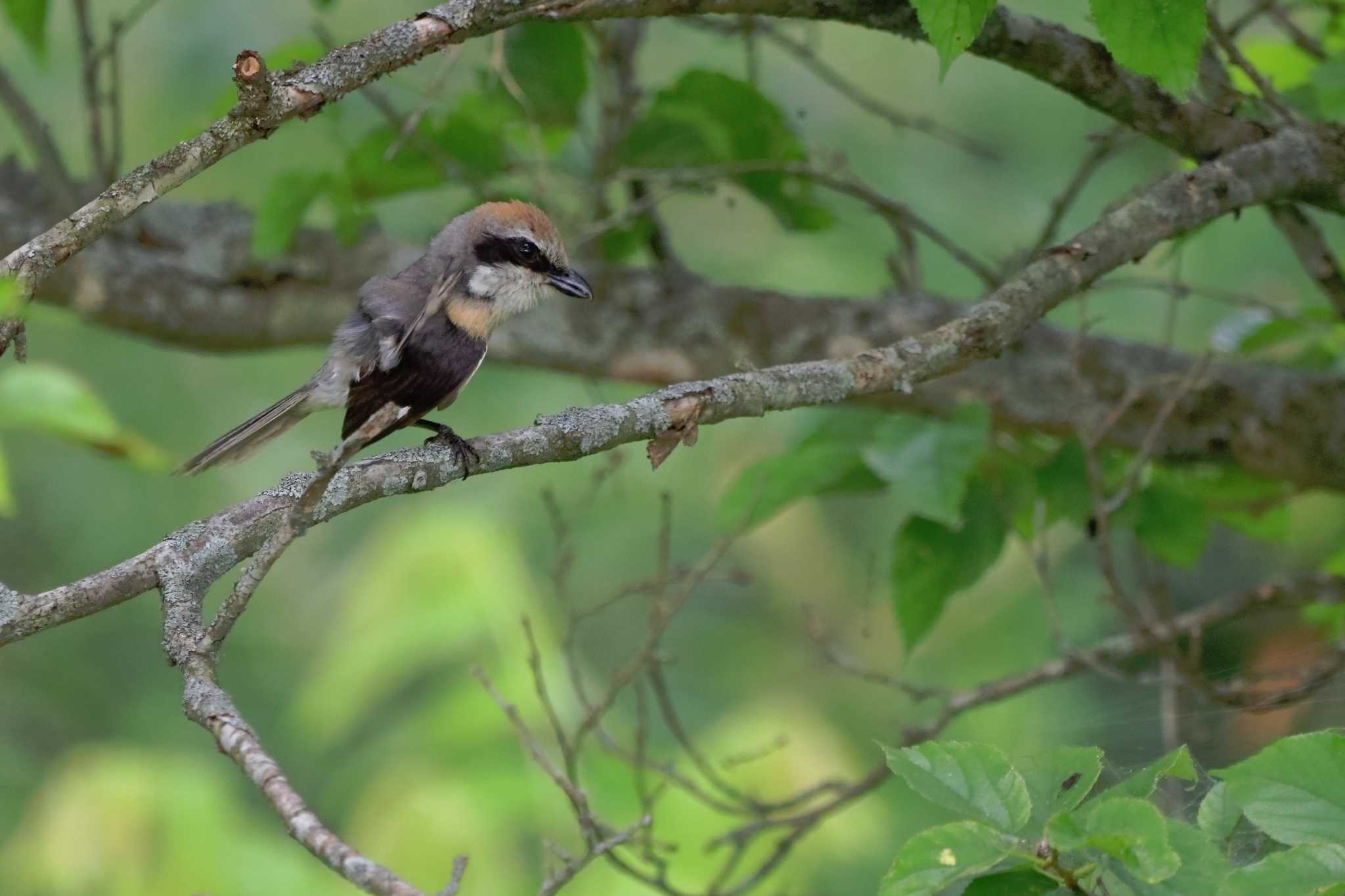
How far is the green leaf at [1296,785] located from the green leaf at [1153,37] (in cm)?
106

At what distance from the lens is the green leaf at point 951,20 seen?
6.43 feet

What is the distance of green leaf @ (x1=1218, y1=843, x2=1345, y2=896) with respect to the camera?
131cm

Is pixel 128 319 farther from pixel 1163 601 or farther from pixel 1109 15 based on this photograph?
pixel 1163 601

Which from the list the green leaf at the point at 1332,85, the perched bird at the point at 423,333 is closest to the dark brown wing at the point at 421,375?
the perched bird at the point at 423,333

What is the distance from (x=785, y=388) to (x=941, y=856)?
0.82 m

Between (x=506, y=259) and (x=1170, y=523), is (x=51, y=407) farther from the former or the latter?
(x=1170, y=523)

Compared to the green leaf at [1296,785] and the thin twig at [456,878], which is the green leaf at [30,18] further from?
the green leaf at [1296,785]

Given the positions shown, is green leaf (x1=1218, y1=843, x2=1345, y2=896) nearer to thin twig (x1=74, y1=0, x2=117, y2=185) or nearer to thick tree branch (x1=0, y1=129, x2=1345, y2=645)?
thick tree branch (x1=0, y1=129, x2=1345, y2=645)

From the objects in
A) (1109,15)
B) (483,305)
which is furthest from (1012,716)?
(1109,15)

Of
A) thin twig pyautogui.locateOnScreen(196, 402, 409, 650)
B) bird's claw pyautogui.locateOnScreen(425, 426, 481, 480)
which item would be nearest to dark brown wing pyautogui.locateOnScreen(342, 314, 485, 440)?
bird's claw pyautogui.locateOnScreen(425, 426, 481, 480)

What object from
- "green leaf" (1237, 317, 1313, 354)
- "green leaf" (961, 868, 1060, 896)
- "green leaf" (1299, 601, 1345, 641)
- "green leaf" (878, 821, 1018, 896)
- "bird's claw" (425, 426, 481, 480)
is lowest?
"green leaf" (1299, 601, 1345, 641)

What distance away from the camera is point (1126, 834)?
1340 millimetres

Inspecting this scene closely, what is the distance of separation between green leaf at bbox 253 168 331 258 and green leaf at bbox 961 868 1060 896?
2339mm

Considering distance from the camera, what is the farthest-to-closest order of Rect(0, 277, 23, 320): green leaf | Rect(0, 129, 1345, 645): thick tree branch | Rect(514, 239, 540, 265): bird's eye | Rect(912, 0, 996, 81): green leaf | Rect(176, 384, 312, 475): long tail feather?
1. Rect(514, 239, 540, 265): bird's eye
2. Rect(176, 384, 312, 475): long tail feather
3. Rect(912, 0, 996, 81): green leaf
4. Rect(0, 129, 1345, 645): thick tree branch
5. Rect(0, 277, 23, 320): green leaf
